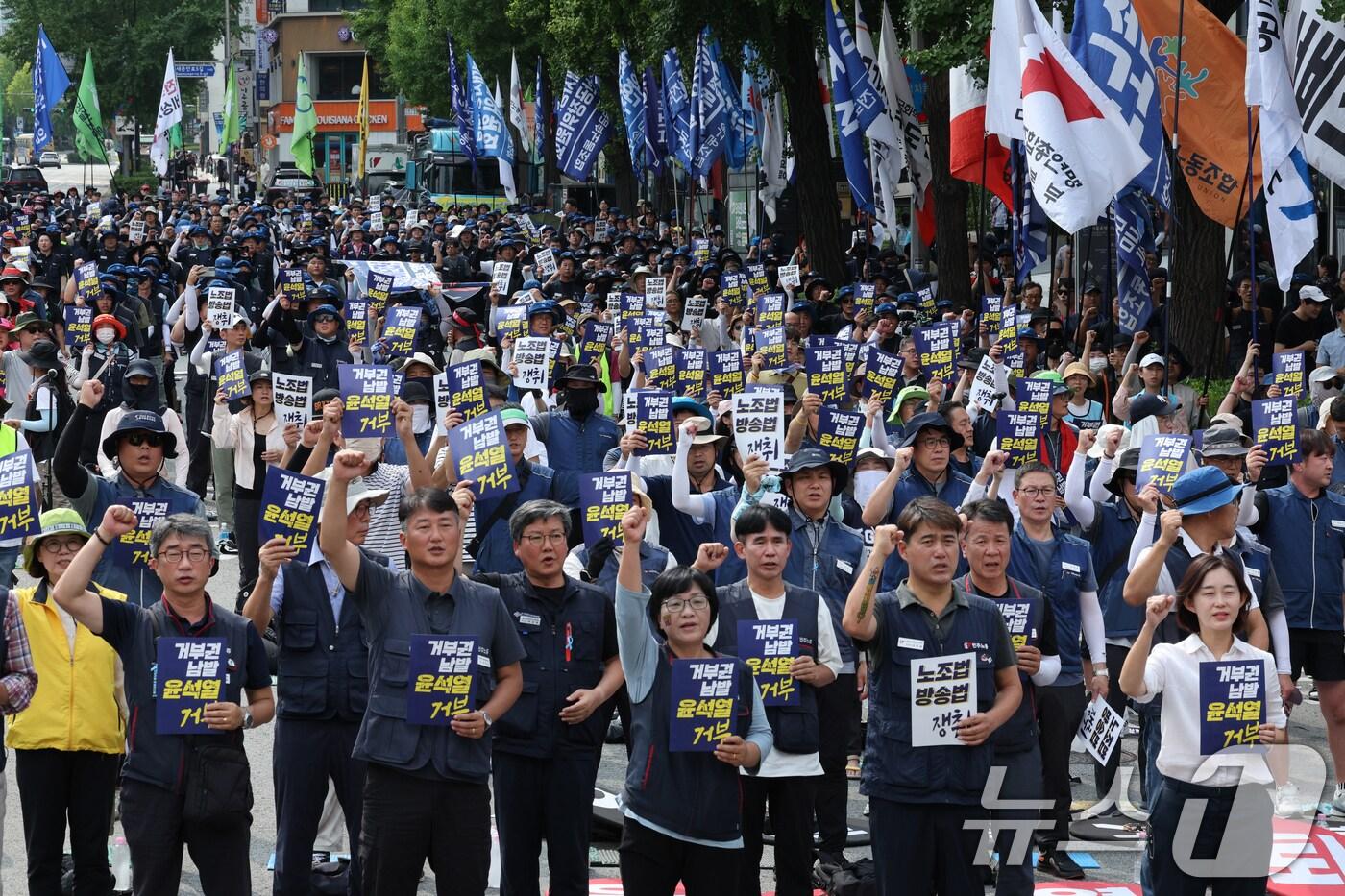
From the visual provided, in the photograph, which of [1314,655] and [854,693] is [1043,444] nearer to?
[1314,655]

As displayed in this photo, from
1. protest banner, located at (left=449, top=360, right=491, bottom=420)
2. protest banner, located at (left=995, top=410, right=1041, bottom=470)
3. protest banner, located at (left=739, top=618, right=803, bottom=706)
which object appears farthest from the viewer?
protest banner, located at (left=449, top=360, right=491, bottom=420)

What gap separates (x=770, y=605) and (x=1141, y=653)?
4.54ft

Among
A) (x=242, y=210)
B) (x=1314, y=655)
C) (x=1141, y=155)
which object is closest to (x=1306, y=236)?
(x=1141, y=155)

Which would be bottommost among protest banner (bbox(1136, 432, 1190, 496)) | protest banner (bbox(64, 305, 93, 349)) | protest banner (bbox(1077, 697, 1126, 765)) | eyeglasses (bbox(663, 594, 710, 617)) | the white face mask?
protest banner (bbox(1077, 697, 1126, 765))

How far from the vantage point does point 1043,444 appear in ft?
39.2

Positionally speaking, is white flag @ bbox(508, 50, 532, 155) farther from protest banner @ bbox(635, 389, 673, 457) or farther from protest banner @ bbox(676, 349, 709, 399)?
protest banner @ bbox(635, 389, 673, 457)

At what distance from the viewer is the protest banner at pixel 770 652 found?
688cm

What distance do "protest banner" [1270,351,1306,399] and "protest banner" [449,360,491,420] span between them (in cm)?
490

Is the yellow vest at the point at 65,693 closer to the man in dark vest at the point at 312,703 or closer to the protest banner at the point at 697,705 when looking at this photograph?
the man in dark vest at the point at 312,703

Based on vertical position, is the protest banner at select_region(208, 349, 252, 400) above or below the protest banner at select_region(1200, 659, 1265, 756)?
above

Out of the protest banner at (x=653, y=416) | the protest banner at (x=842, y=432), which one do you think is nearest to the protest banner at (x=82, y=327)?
the protest banner at (x=653, y=416)

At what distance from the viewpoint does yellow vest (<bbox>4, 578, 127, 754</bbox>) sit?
7.04 m

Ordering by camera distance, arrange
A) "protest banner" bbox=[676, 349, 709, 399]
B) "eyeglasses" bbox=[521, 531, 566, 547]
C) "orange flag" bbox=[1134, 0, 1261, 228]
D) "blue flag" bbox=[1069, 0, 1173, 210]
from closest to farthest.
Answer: "eyeglasses" bbox=[521, 531, 566, 547], "protest banner" bbox=[676, 349, 709, 399], "blue flag" bbox=[1069, 0, 1173, 210], "orange flag" bbox=[1134, 0, 1261, 228]

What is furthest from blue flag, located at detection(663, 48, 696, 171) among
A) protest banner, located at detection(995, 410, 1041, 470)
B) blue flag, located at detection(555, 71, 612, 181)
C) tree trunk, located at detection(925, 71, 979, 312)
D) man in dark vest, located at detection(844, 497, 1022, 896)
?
man in dark vest, located at detection(844, 497, 1022, 896)
